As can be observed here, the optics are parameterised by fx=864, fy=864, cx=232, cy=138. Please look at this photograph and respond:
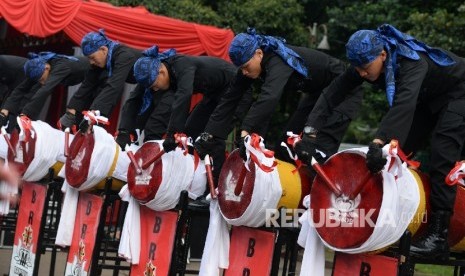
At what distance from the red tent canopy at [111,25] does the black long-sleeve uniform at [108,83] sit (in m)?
2.64

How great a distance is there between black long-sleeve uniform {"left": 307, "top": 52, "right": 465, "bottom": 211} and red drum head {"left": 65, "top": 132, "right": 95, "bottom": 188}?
218 centimetres

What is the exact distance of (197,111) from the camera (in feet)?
23.6

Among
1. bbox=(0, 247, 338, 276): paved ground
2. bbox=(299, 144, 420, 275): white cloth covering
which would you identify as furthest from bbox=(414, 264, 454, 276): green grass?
bbox=(299, 144, 420, 275): white cloth covering

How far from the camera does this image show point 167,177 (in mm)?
6086

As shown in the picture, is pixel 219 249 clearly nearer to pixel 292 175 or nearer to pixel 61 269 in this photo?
pixel 292 175

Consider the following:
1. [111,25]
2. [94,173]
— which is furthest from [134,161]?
[111,25]

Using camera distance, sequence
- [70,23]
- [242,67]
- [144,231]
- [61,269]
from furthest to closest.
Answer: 1. [70,23]
2. [61,269]
3. [144,231]
4. [242,67]

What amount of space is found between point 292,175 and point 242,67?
2.87 feet

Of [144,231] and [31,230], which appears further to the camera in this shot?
[31,230]

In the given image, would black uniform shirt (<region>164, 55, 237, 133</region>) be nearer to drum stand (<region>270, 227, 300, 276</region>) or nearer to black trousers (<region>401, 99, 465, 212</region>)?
drum stand (<region>270, 227, 300, 276</region>)

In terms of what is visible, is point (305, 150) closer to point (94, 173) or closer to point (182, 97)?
point (182, 97)

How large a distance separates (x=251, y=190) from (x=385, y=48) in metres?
1.17

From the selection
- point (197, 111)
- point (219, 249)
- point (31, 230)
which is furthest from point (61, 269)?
point (219, 249)

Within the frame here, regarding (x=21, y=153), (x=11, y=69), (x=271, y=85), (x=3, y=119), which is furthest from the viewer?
(x=11, y=69)
